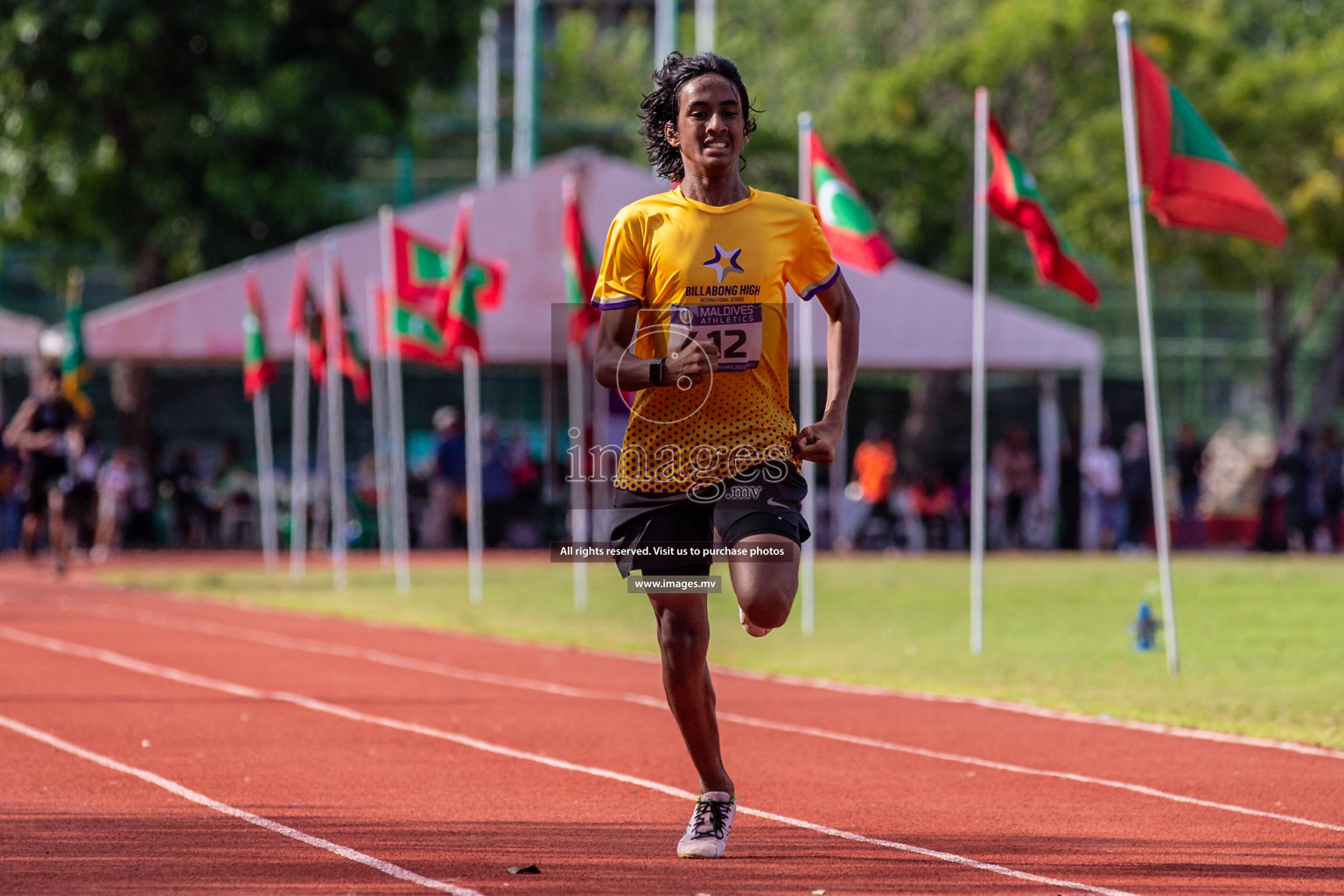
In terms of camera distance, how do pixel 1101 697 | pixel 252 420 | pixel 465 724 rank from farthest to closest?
pixel 252 420
pixel 1101 697
pixel 465 724

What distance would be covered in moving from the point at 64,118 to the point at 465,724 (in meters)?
21.7

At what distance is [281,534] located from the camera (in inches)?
1147

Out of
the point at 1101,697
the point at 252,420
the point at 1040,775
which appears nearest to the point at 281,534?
the point at 252,420

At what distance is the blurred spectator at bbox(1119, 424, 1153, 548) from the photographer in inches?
1050

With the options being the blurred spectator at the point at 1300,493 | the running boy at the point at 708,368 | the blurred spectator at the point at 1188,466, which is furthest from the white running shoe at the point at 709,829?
the blurred spectator at the point at 1300,493

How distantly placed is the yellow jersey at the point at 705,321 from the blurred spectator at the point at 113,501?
21.2 meters

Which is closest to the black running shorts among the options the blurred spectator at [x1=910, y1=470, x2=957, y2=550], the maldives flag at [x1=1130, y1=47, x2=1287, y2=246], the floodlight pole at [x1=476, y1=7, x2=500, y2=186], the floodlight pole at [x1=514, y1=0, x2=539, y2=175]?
the maldives flag at [x1=1130, y1=47, x2=1287, y2=246]

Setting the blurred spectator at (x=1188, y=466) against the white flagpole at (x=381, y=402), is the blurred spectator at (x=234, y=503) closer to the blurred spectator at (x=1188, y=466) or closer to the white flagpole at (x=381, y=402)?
the white flagpole at (x=381, y=402)

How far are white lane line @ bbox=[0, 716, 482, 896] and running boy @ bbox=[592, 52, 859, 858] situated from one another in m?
0.95

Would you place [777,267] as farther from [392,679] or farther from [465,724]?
[392,679]

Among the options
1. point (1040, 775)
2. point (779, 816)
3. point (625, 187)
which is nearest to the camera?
point (779, 816)

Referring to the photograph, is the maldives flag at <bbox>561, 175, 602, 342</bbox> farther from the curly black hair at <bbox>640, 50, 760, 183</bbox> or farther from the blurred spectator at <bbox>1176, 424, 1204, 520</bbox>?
the blurred spectator at <bbox>1176, 424, 1204, 520</bbox>

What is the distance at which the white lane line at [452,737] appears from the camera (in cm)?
582

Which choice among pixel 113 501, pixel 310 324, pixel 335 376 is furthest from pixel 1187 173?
pixel 113 501
